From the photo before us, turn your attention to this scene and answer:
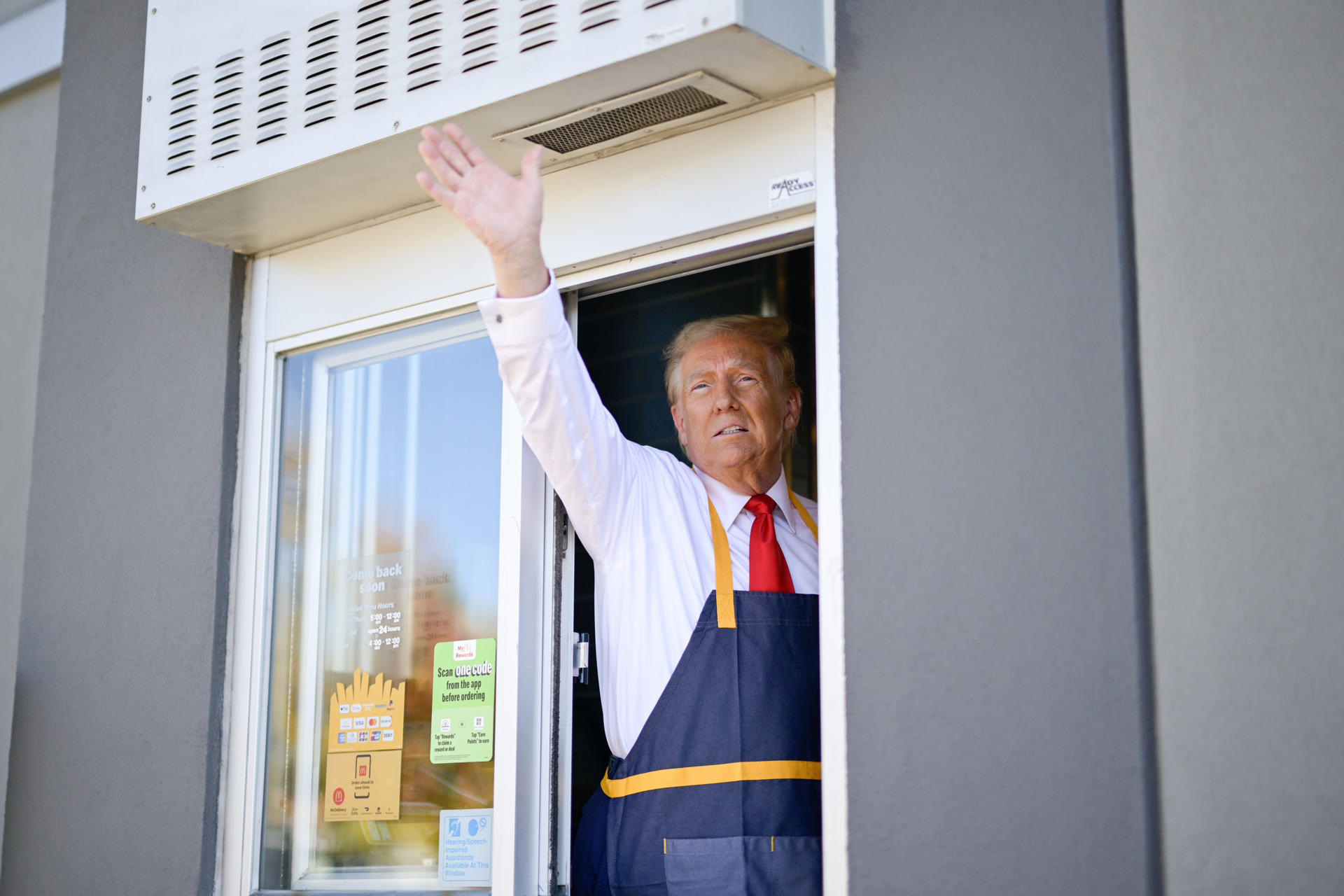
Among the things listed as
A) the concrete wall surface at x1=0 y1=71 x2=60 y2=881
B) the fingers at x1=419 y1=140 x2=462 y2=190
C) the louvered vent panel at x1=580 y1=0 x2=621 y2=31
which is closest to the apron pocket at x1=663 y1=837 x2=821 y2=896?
the fingers at x1=419 y1=140 x2=462 y2=190

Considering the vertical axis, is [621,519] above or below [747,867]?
above

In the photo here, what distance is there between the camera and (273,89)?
3201mm

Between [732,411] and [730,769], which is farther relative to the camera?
[732,411]

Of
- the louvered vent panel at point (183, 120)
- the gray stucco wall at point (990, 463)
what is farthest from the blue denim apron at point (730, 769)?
the louvered vent panel at point (183, 120)

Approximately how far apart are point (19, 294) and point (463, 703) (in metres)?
2.59

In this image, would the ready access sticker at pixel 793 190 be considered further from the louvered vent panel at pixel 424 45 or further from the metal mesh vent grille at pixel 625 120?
the louvered vent panel at pixel 424 45

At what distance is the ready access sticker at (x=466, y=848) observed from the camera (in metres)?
3.08

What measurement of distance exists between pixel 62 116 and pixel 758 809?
2.96m

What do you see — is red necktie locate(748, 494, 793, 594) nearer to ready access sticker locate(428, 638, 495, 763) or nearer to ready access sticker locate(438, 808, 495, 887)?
ready access sticker locate(428, 638, 495, 763)

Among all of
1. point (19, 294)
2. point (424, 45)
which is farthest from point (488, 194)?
point (19, 294)

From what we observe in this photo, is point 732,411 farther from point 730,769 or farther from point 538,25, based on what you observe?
point 538,25

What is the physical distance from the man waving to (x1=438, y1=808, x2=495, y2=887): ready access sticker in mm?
255

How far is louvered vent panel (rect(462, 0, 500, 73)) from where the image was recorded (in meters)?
2.83

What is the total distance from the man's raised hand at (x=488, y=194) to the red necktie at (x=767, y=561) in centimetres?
96
